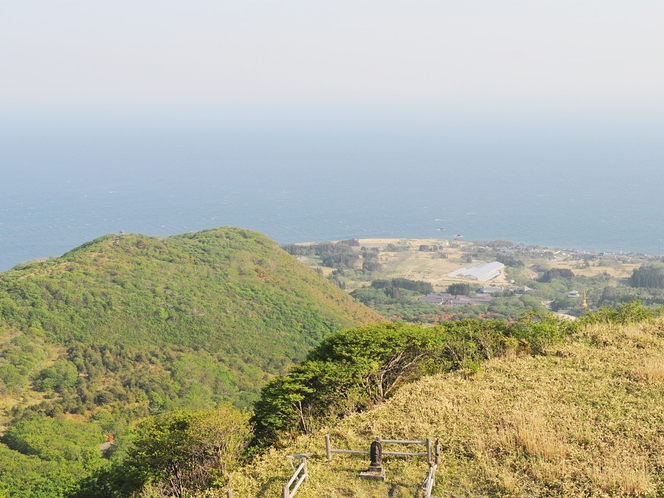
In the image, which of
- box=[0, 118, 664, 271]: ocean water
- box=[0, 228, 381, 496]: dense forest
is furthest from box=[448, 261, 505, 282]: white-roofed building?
box=[0, 228, 381, 496]: dense forest

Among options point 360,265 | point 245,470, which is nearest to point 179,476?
point 245,470

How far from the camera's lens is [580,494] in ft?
32.7

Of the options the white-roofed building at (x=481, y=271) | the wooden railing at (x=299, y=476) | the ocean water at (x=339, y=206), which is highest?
the wooden railing at (x=299, y=476)

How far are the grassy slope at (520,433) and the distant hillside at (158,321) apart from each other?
23.2 m

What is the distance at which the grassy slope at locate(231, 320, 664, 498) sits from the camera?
34.7 ft

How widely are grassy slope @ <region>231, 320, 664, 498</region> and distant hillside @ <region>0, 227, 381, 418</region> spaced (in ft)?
76.1

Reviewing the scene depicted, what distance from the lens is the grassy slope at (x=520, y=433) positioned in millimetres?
10586

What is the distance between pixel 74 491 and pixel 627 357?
17.3 meters

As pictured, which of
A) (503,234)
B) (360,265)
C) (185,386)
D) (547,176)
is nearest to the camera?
(185,386)

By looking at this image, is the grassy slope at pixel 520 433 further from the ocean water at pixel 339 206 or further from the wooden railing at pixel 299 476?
the ocean water at pixel 339 206

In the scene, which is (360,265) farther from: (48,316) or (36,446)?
(36,446)

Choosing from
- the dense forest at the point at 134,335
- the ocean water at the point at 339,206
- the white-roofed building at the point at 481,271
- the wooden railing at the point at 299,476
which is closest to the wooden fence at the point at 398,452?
the wooden railing at the point at 299,476

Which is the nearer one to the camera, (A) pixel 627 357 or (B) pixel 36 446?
(A) pixel 627 357

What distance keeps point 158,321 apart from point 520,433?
38.9 meters
